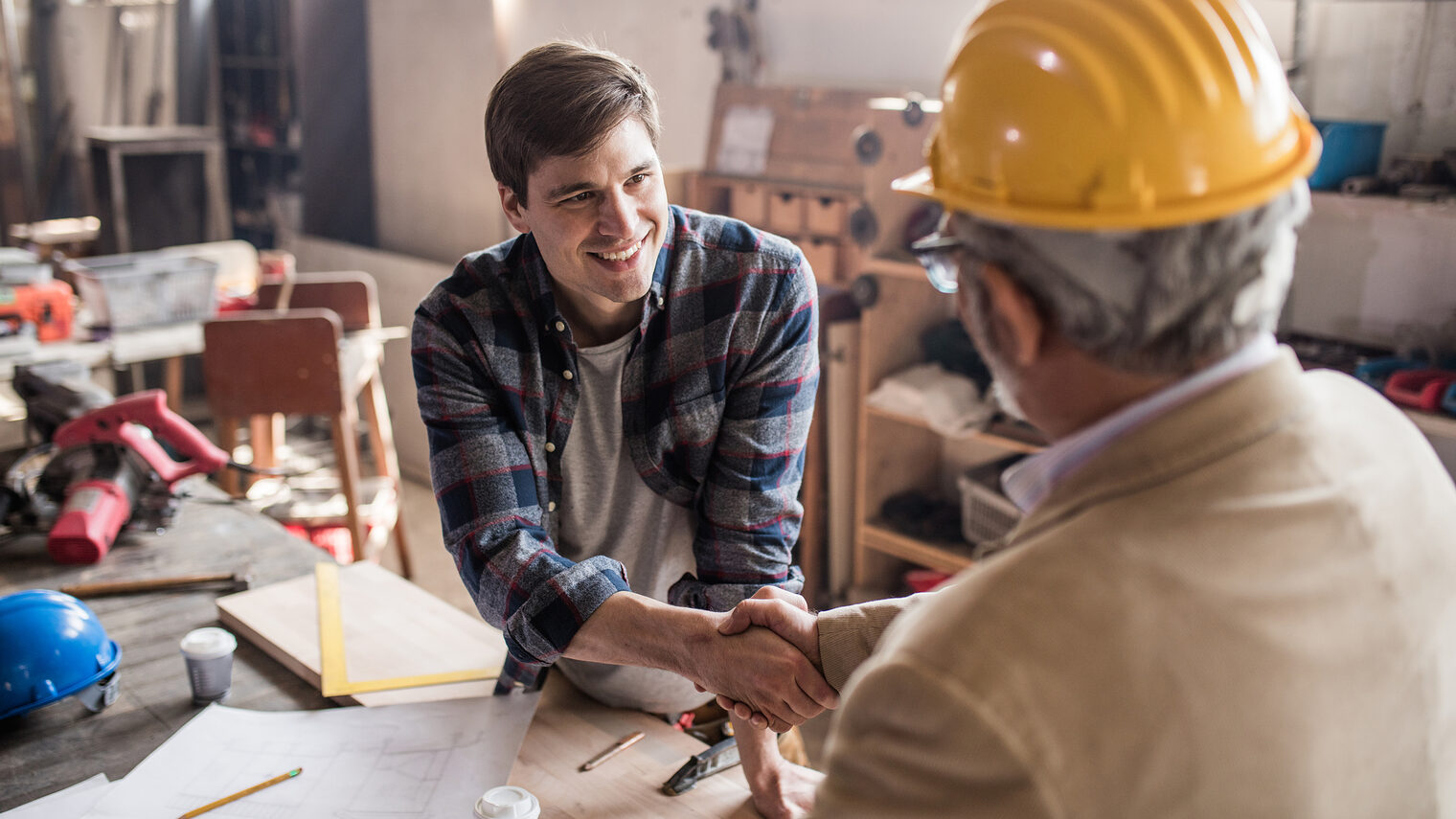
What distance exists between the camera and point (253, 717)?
5.24 ft

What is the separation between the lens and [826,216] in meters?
3.51

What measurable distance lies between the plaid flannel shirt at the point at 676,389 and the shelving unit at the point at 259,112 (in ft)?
19.3

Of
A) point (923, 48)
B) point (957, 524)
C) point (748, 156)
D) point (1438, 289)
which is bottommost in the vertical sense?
point (957, 524)

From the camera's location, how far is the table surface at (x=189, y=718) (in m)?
1.45

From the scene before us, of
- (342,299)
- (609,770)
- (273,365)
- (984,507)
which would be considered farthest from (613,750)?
(342,299)

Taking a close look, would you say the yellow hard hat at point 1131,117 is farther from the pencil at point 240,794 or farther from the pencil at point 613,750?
the pencil at point 240,794

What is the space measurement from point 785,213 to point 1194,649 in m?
3.05

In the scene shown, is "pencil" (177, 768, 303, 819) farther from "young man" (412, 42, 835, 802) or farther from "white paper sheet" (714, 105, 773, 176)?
"white paper sheet" (714, 105, 773, 176)

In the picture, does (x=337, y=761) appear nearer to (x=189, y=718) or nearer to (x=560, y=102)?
(x=189, y=718)

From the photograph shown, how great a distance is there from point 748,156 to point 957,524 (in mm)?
1441

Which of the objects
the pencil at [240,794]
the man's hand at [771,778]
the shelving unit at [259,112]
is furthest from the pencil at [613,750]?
the shelving unit at [259,112]

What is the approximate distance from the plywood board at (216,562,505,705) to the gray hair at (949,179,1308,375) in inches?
48.0

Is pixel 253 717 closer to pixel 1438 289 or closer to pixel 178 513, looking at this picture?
pixel 178 513

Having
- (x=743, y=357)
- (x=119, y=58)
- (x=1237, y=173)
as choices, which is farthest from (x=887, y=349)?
(x=119, y=58)
